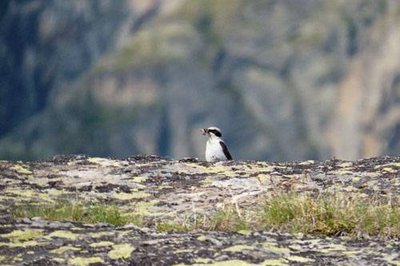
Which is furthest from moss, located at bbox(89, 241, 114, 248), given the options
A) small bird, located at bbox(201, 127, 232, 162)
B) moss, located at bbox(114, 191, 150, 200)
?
small bird, located at bbox(201, 127, 232, 162)

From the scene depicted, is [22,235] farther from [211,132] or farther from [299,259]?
[211,132]

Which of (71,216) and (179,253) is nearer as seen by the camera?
(179,253)

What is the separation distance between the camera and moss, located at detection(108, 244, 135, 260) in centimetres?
886

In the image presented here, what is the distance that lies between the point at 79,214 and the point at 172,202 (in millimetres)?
1782

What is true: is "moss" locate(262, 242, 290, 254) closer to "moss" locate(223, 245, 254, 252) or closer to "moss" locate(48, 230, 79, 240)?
"moss" locate(223, 245, 254, 252)

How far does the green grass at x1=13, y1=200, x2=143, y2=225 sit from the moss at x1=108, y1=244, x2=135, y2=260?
1495 mm

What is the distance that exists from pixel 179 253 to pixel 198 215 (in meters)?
2.38

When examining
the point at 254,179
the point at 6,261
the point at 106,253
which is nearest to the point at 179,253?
the point at 106,253

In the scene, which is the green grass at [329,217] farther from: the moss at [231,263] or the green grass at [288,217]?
the moss at [231,263]

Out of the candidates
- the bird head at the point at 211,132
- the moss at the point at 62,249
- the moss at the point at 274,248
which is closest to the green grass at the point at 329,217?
the moss at the point at 274,248

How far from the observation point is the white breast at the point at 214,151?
19906mm

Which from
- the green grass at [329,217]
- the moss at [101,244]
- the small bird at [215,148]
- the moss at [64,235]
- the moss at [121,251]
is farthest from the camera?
the small bird at [215,148]

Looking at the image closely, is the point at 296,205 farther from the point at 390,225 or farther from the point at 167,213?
the point at 167,213

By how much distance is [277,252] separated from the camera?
30.0 feet
